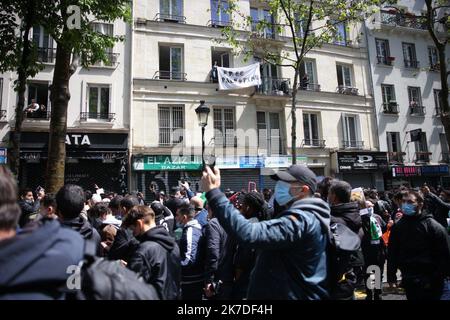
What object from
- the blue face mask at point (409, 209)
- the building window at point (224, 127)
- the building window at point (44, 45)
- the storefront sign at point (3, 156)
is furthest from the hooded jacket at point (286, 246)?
the building window at point (44, 45)

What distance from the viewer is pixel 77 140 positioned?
616 inches

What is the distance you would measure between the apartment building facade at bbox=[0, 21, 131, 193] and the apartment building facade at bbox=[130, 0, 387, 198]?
0.65 meters

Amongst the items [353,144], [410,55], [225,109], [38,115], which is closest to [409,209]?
[225,109]

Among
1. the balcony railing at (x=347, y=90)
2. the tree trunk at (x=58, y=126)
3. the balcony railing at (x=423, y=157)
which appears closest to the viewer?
the tree trunk at (x=58, y=126)

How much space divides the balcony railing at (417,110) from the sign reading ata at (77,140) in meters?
21.2

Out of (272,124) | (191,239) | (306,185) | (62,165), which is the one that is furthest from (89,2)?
(272,124)

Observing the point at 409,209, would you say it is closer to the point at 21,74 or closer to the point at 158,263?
the point at 158,263

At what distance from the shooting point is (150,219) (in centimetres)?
342

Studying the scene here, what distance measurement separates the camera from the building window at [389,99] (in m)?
22.5

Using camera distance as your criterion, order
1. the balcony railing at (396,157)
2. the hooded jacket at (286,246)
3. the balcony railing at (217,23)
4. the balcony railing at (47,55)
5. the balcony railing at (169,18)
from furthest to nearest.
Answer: the balcony railing at (396,157), the balcony railing at (217,23), the balcony railing at (169,18), the balcony railing at (47,55), the hooded jacket at (286,246)

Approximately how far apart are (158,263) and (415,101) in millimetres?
25831

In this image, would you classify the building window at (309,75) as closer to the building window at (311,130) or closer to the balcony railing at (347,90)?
the balcony railing at (347,90)

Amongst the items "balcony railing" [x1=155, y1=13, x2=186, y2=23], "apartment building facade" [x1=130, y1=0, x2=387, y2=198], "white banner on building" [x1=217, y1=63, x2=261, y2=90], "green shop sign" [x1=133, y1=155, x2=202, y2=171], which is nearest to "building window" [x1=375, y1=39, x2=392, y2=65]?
"apartment building facade" [x1=130, y1=0, x2=387, y2=198]

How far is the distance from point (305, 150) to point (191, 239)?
16.6 meters
